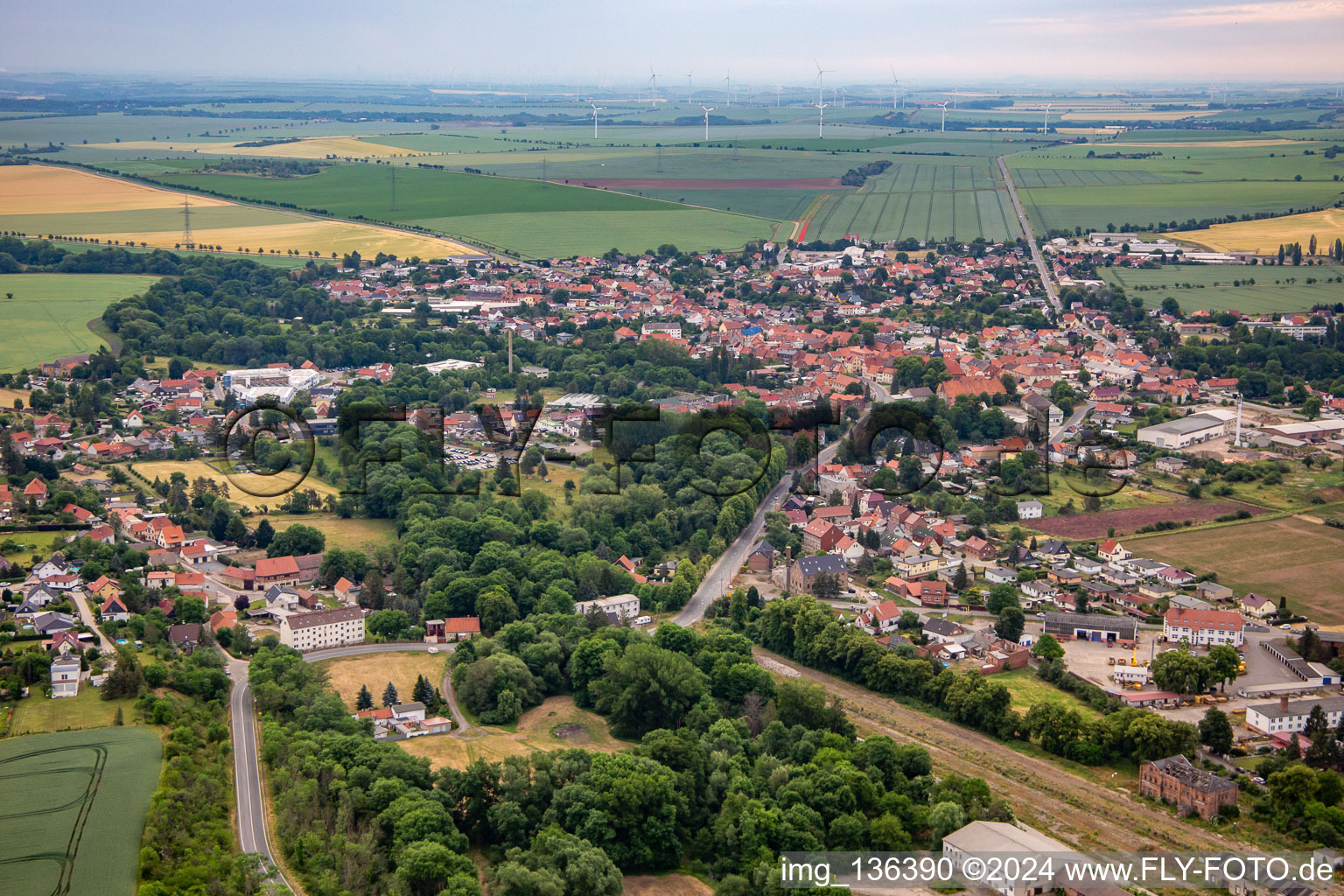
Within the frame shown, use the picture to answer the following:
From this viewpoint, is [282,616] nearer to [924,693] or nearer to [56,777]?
[56,777]

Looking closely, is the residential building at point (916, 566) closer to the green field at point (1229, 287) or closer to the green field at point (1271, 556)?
the green field at point (1271, 556)

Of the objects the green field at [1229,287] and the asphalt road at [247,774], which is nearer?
the asphalt road at [247,774]

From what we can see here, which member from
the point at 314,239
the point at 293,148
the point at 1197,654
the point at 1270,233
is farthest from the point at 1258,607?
the point at 293,148

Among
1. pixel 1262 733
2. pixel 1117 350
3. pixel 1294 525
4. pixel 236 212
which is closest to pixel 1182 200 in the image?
pixel 1117 350

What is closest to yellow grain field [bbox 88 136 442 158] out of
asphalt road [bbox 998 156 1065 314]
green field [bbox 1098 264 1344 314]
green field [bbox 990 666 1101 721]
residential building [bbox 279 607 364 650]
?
Result: asphalt road [bbox 998 156 1065 314]

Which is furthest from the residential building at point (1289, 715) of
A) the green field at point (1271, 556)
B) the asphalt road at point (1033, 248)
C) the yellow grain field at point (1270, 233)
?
the yellow grain field at point (1270, 233)
